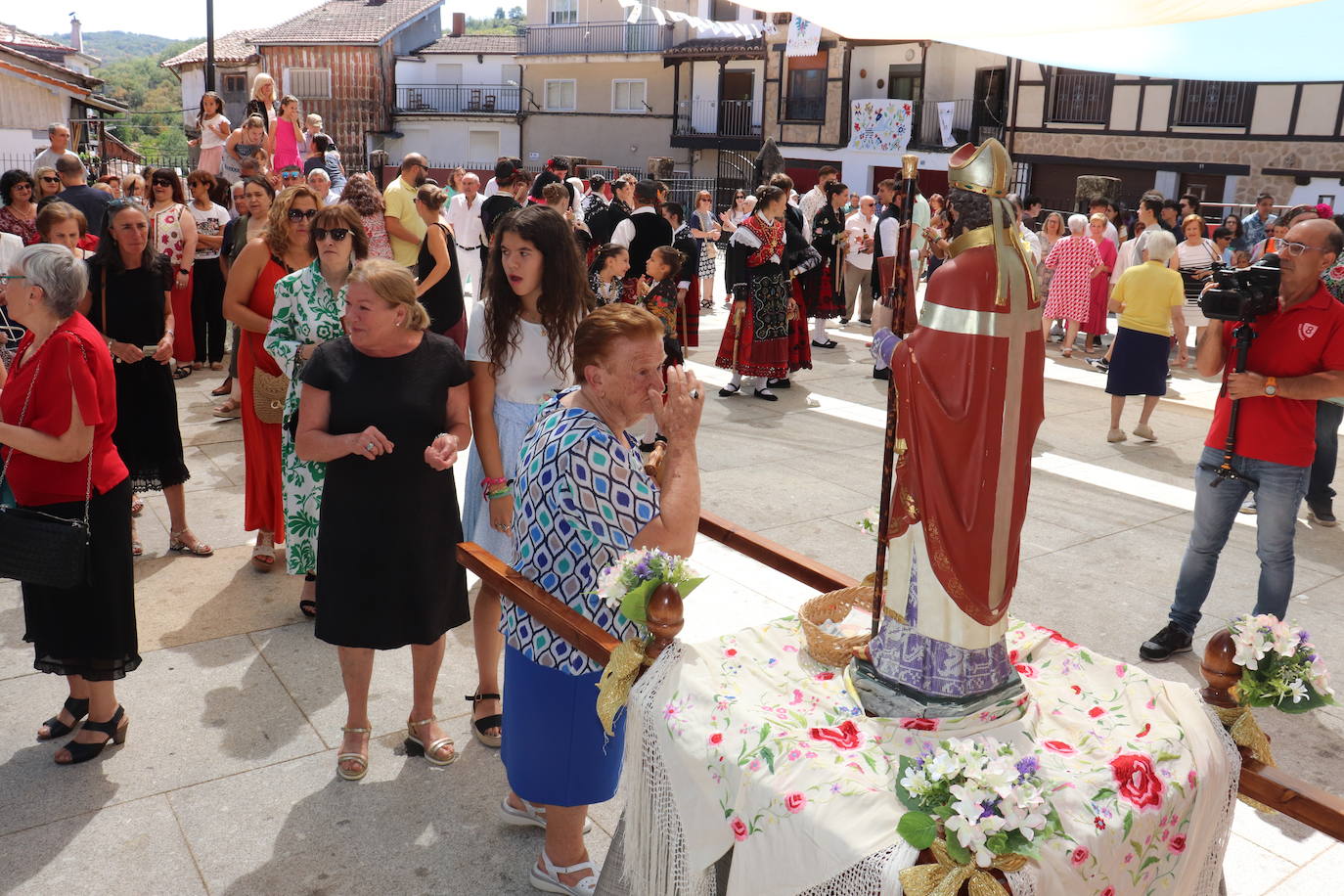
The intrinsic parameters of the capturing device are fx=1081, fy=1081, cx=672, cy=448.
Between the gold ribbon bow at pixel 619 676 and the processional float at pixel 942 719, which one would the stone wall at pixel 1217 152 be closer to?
the processional float at pixel 942 719

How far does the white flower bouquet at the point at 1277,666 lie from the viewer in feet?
7.56

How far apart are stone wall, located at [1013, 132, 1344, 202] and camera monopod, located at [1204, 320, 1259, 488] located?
18831mm

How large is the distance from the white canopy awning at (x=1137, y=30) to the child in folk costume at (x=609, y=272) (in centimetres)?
320

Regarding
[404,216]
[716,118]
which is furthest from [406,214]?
[716,118]

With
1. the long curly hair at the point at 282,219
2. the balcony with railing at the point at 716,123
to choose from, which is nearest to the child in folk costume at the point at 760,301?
the long curly hair at the point at 282,219

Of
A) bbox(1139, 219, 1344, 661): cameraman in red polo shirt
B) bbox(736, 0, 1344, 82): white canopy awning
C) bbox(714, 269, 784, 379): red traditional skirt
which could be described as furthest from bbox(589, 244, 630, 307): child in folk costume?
bbox(1139, 219, 1344, 661): cameraman in red polo shirt

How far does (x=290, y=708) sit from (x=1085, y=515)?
4.85m

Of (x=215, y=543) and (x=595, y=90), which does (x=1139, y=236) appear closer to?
(x=215, y=543)

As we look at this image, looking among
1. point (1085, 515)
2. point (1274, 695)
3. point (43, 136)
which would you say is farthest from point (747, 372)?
point (43, 136)

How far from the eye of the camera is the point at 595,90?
38844 millimetres

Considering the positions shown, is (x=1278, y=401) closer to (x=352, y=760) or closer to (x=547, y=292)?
(x=547, y=292)

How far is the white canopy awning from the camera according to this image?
326cm

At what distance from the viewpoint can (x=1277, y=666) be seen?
2.33 metres

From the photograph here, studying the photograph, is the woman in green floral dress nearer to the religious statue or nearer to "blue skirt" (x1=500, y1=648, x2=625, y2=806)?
"blue skirt" (x1=500, y1=648, x2=625, y2=806)
